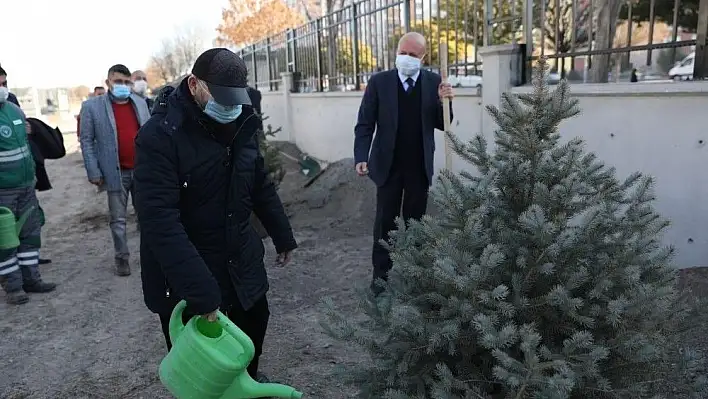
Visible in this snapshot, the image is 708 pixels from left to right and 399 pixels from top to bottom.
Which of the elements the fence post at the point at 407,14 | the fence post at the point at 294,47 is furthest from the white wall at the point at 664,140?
the fence post at the point at 294,47

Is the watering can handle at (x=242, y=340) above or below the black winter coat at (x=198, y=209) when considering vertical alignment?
below

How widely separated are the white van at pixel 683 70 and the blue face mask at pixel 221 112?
3.63 meters

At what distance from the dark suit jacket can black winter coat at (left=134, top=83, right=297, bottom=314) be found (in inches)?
58.3

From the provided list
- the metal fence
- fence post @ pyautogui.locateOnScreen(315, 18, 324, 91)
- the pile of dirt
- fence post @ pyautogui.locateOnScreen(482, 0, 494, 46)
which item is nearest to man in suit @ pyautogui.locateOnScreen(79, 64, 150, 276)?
the pile of dirt

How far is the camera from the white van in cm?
453

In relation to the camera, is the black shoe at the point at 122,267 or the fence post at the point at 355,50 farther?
the fence post at the point at 355,50

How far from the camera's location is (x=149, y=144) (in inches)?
88.0

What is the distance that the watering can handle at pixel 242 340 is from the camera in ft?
7.25

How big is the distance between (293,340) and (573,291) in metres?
2.40

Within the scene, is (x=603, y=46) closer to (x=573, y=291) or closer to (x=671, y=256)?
(x=671, y=256)

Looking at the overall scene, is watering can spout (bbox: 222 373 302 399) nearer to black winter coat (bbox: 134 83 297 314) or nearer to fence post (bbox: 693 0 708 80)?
black winter coat (bbox: 134 83 297 314)

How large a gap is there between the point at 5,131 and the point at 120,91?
100 cm

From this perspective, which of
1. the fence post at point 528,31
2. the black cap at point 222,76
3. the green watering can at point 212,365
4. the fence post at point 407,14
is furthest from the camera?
the fence post at point 407,14

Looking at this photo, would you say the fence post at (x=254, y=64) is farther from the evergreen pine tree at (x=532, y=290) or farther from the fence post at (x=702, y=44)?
the evergreen pine tree at (x=532, y=290)
